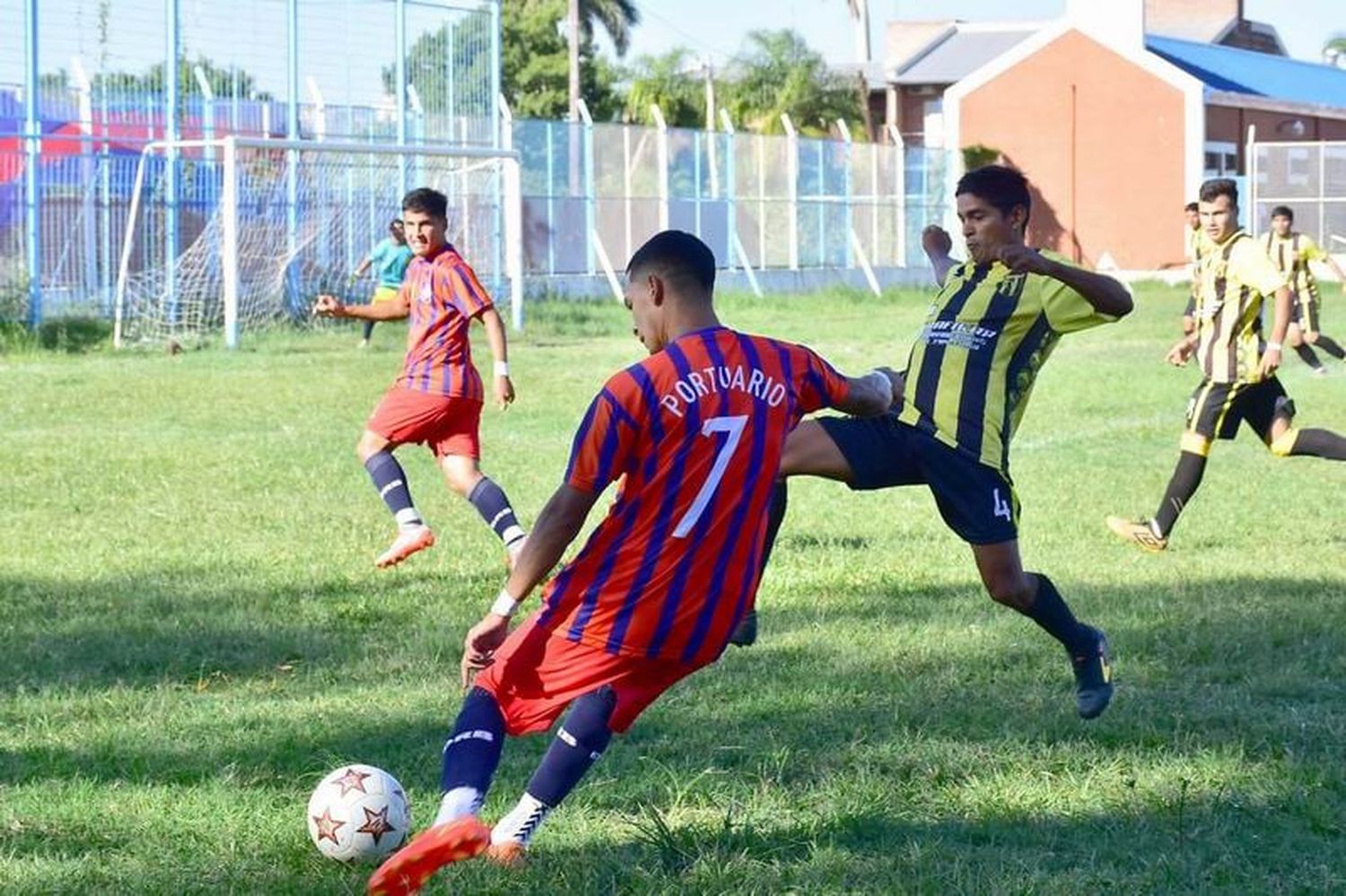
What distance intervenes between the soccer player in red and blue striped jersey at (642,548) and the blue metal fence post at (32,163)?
20892 millimetres

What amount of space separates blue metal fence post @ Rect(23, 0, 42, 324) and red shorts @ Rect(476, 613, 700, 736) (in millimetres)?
20874

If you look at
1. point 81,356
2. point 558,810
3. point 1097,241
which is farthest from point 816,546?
point 1097,241

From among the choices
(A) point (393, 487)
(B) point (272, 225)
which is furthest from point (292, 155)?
(A) point (393, 487)

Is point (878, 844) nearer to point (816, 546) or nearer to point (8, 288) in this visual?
point (816, 546)

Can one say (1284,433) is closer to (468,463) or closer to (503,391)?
(503,391)

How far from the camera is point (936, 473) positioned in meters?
6.87

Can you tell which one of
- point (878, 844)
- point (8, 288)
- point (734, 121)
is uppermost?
point (734, 121)

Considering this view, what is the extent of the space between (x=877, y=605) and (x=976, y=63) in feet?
184

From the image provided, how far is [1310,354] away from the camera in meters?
21.6

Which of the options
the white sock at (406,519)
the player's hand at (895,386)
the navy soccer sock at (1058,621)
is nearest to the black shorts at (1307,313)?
the white sock at (406,519)

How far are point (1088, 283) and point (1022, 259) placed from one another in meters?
0.51

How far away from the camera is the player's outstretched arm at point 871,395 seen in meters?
5.08

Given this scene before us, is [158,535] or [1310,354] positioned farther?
[1310,354]

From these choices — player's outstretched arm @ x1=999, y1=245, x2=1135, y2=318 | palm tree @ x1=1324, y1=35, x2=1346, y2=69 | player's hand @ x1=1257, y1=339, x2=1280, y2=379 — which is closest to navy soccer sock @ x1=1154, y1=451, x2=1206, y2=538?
player's hand @ x1=1257, y1=339, x2=1280, y2=379
